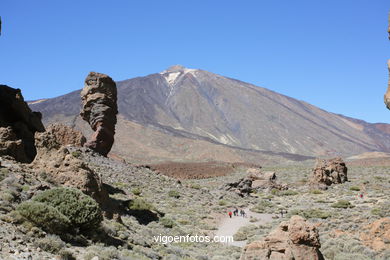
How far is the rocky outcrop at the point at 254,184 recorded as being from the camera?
35.1 m

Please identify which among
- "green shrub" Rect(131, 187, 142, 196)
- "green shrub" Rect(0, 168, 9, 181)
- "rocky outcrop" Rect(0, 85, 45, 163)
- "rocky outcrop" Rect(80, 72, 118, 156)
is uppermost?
"rocky outcrop" Rect(80, 72, 118, 156)

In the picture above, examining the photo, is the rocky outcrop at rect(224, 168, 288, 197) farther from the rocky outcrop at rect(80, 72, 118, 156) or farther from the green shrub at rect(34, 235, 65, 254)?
the green shrub at rect(34, 235, 65, 254)

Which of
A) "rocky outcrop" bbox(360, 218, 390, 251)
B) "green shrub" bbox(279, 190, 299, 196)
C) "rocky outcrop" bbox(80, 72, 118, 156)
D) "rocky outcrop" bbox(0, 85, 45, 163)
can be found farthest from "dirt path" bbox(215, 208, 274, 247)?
"rocky outcrop" bbox(80, 72, 118, 156)

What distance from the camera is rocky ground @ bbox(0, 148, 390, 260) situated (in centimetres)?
835

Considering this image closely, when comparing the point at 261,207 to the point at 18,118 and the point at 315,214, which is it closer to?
the point at 315,214

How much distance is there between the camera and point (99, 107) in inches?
1259

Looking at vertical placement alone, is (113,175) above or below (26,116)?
below

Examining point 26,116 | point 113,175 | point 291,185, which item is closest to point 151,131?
point 291,185

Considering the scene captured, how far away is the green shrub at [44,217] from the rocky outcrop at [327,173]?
29.9 m

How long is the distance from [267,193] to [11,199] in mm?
28690

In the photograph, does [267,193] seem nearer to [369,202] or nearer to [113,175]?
[369,202]

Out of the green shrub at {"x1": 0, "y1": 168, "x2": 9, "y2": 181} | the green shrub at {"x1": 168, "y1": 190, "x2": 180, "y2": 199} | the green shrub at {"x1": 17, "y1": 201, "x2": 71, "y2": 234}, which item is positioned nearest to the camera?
the green shrub at {"x1": 17, "y1": 201, "x2": 71, "y2": 234}

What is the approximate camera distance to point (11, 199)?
10.0 metres

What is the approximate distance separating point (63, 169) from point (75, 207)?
15.5ft
